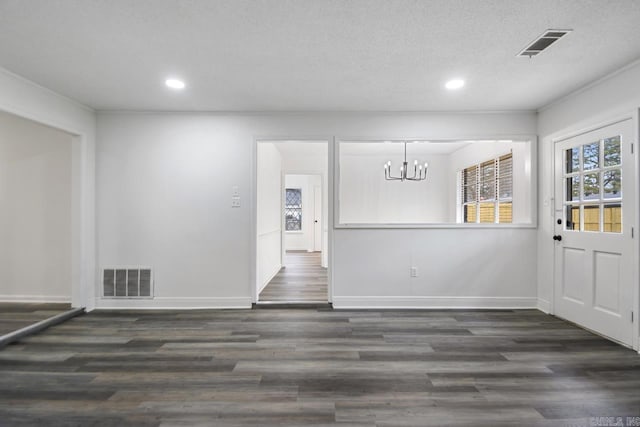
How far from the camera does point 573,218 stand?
3.71m

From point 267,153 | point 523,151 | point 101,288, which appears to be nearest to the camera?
point 101,288

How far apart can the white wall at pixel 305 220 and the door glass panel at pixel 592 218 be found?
26.2 ft

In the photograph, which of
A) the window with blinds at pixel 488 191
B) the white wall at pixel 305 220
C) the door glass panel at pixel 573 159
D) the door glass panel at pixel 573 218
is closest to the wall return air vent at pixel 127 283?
the door glass panel at pixel 573 218

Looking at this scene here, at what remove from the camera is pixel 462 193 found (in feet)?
23.6

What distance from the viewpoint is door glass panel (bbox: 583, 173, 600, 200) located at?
3381 millimetres

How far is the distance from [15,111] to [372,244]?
3.86 m

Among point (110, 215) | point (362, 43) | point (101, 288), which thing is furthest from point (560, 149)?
point (101, 288)

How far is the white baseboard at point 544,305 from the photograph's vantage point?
13.2 ft

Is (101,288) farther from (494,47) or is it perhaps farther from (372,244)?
(494,47)

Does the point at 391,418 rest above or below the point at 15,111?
below

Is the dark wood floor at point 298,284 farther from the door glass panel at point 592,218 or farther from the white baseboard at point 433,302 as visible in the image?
the door glass panel at point 592,218

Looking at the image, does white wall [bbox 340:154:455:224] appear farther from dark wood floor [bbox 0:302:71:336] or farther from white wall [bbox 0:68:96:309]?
dark wood floor [bbox 0:302:71:336]

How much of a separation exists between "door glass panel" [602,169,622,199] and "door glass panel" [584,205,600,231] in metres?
0.18

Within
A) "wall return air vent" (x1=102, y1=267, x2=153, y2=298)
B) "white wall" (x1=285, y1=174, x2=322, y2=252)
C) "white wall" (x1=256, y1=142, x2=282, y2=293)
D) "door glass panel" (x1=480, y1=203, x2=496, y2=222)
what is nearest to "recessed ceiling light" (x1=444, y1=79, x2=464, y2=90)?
"white wall" (x1=256, y1=142, x2=282, y2=293)
